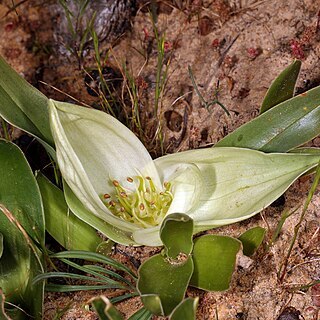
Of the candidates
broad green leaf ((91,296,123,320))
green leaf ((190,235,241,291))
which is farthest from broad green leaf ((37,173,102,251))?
broad green leaf ((91,296,123,320))

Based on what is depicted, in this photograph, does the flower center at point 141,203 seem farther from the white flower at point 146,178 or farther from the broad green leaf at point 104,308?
the broad green leaf at point 104,308

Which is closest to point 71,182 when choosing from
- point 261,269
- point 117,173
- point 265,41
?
point 117,173

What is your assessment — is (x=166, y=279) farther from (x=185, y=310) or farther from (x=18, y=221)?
(x=18, y=221)

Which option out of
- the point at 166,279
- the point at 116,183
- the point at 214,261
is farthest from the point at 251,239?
the point at 116,183

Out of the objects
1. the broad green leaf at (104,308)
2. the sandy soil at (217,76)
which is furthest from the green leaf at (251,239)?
the broad green leaf at (104,308)

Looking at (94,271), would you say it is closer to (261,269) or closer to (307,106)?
(261,269)

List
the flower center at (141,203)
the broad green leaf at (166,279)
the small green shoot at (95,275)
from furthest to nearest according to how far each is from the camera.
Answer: the flower center at (141,203), the small green shoot at (95,275), the broad green leaf at (166,279)

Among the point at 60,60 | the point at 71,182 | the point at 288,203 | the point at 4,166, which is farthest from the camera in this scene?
the point at 60,60
